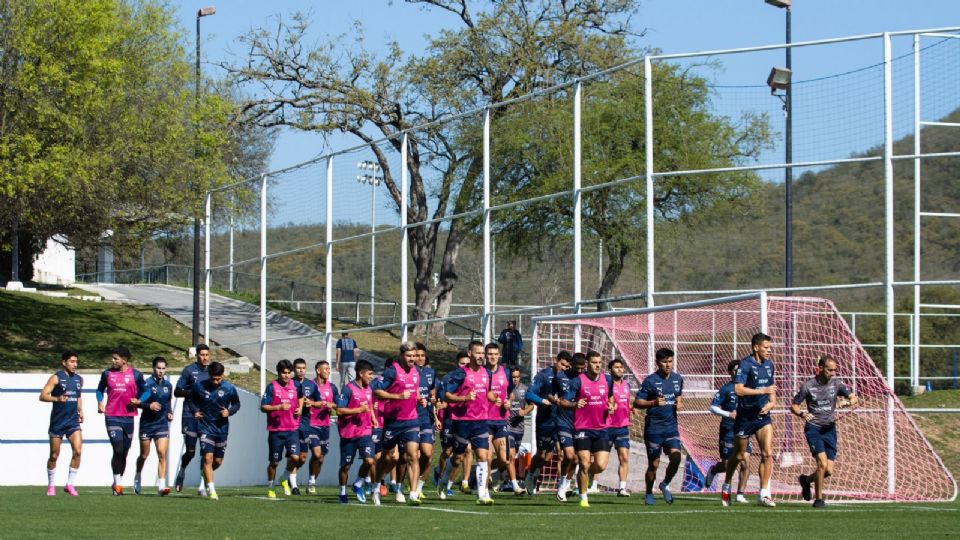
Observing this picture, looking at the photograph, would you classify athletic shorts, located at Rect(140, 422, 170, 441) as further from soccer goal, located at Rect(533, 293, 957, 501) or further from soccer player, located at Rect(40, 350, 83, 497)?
soccer goal, located at Rect(533, 293, 957, 501)

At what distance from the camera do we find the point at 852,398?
1762 centimetres

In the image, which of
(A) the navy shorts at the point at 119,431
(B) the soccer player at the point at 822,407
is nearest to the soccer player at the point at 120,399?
(A) the navy shorts at the point at 119,431

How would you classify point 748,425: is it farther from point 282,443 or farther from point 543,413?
point 282,443

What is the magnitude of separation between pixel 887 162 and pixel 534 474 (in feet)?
23.0

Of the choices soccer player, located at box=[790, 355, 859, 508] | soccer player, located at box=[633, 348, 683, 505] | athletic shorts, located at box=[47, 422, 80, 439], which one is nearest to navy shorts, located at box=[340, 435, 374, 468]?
soccer player, located at box=[633, 348, 683, 505]

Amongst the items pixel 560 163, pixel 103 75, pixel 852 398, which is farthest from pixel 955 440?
pixel 103 75

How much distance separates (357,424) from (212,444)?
232cm

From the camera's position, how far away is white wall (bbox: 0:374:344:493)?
84.1ft

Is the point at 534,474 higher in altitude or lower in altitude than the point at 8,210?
lower

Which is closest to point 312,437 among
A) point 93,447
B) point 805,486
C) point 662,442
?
point 93,447

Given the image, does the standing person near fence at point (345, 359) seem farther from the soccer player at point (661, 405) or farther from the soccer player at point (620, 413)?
the soccer player at point (661, 405)

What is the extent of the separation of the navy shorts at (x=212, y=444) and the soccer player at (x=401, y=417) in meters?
3.32

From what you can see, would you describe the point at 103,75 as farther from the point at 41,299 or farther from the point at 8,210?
the point at 41,299

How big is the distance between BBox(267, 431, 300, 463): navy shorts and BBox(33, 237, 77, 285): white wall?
43.2 m
